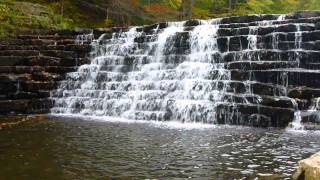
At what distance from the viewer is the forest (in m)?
34.5

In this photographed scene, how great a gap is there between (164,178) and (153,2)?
123 feet

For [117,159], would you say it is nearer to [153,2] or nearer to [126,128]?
[126,128]

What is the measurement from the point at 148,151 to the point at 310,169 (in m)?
5.73

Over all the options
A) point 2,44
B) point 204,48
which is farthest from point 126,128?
point 2,44

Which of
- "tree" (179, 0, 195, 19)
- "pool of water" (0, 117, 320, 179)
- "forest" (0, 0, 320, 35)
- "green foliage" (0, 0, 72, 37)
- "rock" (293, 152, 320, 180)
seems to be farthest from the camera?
"tree" (179, 0, 195, 19)

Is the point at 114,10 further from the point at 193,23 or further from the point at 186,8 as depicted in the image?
the point at 193,23

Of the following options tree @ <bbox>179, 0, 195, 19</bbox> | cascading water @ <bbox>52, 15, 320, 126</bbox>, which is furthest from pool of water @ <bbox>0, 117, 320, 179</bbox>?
tree @ <bbox>179, 0, 195, 19</bbox>

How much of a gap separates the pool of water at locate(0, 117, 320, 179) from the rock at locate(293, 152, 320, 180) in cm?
155

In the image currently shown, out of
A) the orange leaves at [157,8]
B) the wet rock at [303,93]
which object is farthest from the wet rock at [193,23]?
the orange leaves at [157,8]

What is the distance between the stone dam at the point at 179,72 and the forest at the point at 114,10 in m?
4.11

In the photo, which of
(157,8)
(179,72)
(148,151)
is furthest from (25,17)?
(148,151)

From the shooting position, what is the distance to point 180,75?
2373cm

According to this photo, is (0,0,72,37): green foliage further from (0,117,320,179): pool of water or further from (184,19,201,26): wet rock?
(0,117,320,179): pool of water

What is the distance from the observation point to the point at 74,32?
31.6 meters
